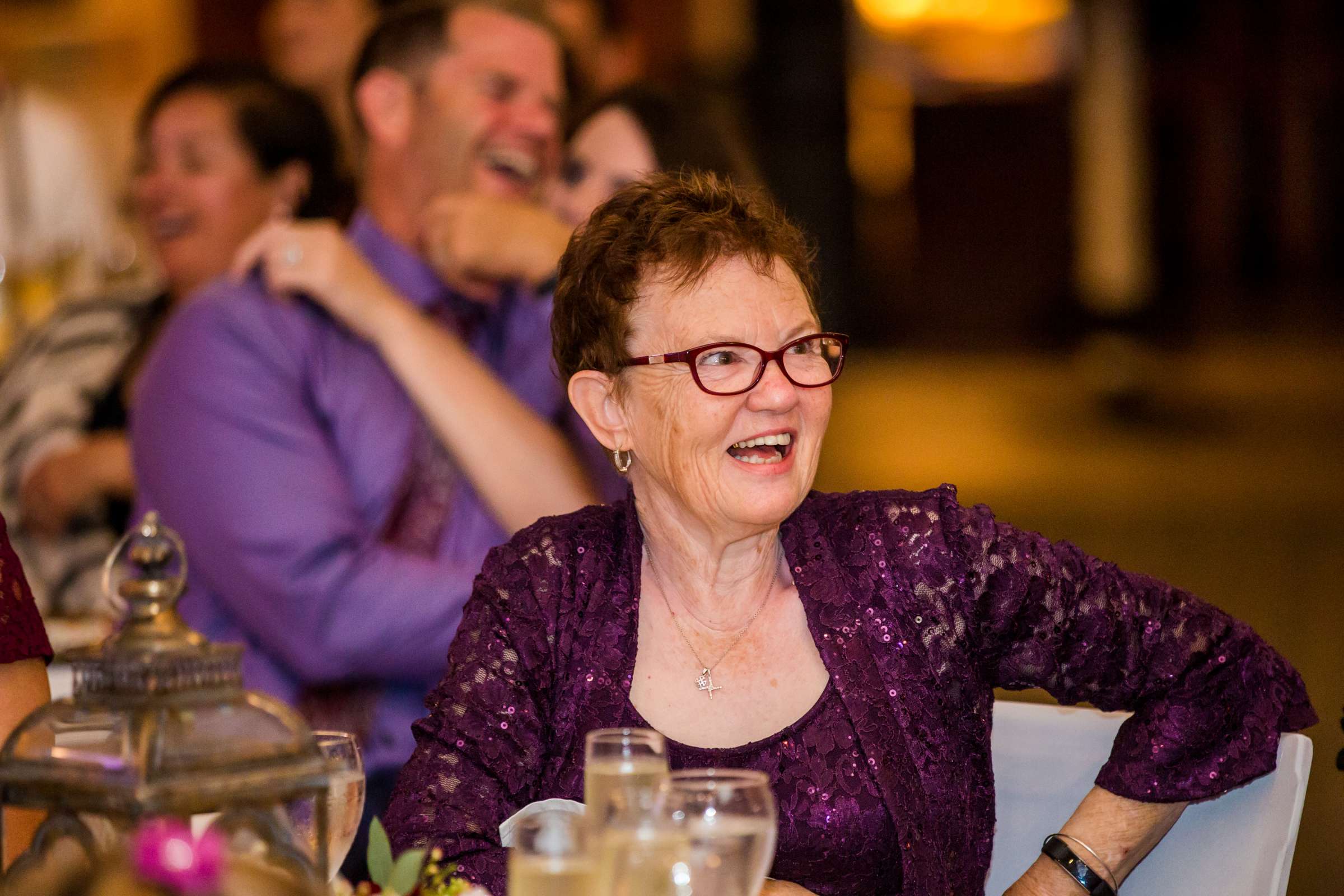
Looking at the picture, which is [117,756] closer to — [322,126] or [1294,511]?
[322,126]

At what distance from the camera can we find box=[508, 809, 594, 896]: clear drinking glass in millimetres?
929

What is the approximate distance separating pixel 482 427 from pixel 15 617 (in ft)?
4.62

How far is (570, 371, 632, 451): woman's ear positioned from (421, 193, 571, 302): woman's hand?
127cm

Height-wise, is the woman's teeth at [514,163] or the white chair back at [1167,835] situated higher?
the woman's teeth at [514,163]

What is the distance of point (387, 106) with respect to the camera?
3189mm

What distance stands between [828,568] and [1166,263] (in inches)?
607

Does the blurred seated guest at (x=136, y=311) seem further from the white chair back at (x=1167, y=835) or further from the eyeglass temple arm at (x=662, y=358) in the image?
the white chair back at (x=1167, y=835)

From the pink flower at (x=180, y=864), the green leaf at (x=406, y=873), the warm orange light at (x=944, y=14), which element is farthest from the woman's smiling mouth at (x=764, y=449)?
the warm orange light at (x=944, y=14)

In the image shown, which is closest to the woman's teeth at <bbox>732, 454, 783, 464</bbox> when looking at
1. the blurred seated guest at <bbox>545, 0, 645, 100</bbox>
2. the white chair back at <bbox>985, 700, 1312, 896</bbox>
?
the white chair back at <bbox>985, 700, 1312, 896</bbox>

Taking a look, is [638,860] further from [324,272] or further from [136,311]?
[136,311]

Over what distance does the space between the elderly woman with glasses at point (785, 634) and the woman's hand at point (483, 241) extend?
127 cm

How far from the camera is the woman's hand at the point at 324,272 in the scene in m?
3.04

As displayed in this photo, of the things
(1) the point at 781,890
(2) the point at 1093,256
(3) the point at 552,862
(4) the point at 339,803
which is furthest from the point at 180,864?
(2) the point at 1093,256

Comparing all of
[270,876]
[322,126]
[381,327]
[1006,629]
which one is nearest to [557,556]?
[1006,629]
